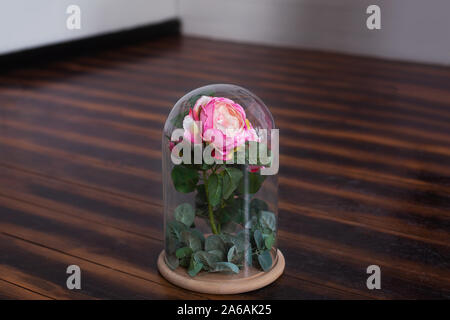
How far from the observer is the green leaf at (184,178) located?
1728 millimetres

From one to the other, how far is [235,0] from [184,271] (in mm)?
3564

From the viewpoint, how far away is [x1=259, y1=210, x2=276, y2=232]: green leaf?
180 centimetres

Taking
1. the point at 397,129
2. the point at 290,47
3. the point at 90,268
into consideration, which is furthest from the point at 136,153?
the point at 290,47

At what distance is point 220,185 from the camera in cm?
170

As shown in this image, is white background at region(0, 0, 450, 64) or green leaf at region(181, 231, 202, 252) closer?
green leaf at region(181, 231, 202, 252)

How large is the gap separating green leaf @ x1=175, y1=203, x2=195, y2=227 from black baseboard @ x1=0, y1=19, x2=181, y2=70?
262 cm

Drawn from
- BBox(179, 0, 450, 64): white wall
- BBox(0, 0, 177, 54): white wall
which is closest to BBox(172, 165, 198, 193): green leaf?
BBox(0, 0, 177, 54): white wall

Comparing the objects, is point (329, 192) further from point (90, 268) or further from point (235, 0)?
point (235, 0)

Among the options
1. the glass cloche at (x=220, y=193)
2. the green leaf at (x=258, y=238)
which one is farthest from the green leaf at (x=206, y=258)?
the green leaf at (x=258, y=238)

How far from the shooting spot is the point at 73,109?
3379mm

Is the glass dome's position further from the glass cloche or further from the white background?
the white background

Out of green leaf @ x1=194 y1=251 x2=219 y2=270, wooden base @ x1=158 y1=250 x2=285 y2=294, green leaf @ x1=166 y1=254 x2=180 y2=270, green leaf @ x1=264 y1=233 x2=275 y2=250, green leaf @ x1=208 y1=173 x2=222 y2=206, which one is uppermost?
green leaf @ x1=208 y1=173 x2=222 y2=206

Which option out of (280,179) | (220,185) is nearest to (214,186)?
(220,185)

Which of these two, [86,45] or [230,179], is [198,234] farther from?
[86,45]
